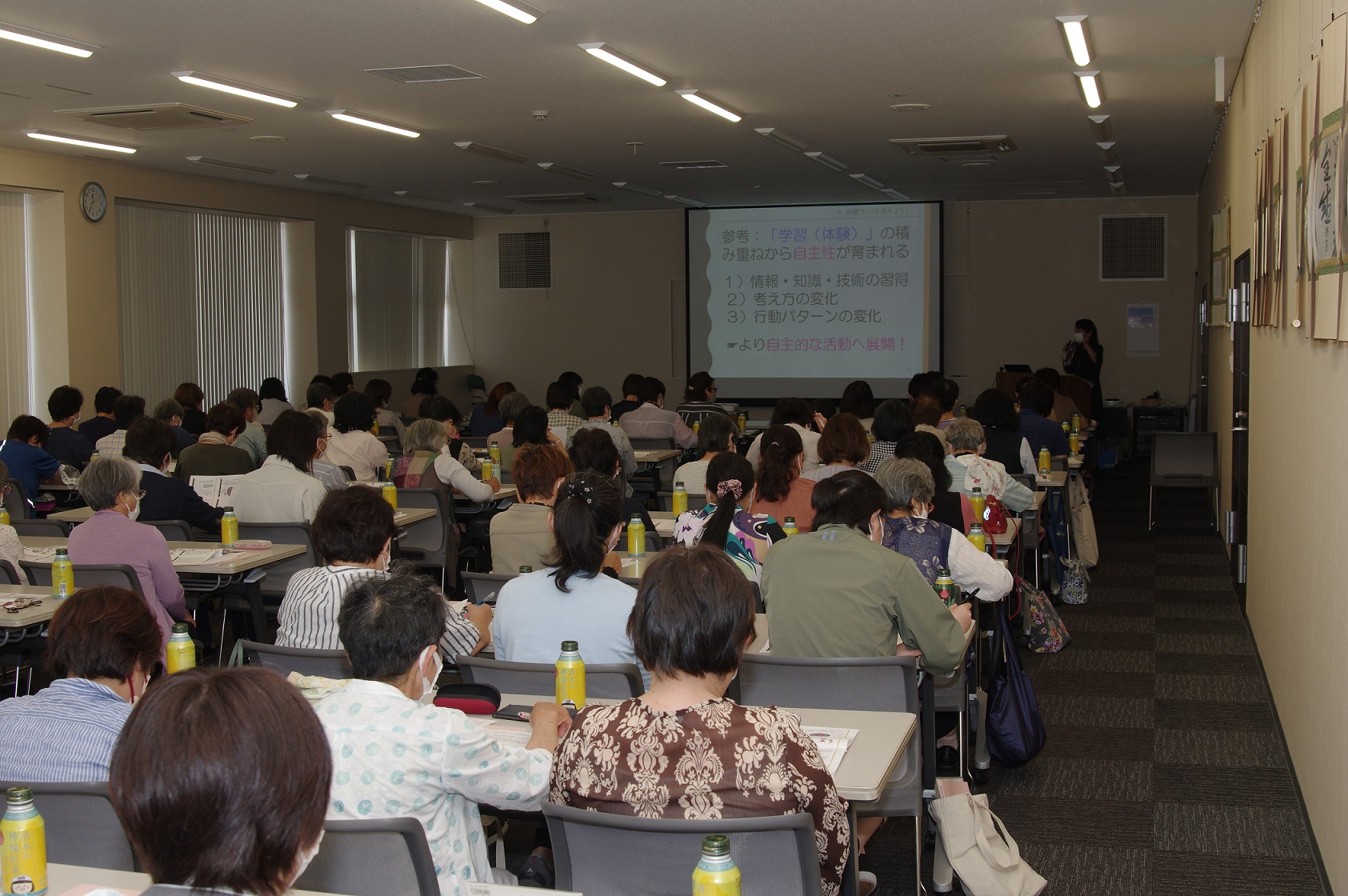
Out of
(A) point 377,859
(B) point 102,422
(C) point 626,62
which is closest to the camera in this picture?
(A) point 377,859

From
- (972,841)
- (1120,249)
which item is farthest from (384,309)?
(972,841)

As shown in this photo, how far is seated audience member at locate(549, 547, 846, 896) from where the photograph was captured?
82.9 inches

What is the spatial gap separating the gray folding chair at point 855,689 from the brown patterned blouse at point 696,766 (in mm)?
837

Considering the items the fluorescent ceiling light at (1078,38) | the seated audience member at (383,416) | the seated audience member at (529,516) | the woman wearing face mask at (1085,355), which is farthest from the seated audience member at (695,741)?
the woman wearing face mask at (1085,355)

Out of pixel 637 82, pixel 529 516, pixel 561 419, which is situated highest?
pixel 637 82

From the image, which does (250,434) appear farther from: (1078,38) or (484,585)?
(1078,38)

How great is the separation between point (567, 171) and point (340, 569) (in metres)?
8.34

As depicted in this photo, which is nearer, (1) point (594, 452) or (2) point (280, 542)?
(2) point (280, 542)

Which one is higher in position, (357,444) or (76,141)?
(76,141)

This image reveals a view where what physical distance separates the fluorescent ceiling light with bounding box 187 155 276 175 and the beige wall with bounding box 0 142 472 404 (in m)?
0.76

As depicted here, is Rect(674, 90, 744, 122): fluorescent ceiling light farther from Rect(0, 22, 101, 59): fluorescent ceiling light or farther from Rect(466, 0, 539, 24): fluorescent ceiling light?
Rect(0, 22, 101, 59): fluorescent ceiling light

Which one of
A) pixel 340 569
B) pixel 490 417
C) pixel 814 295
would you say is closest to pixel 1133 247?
pixel 814 295

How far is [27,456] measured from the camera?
281 inches

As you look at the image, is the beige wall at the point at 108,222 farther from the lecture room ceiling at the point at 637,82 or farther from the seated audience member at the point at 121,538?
the seated audience member at the point at 121,538
